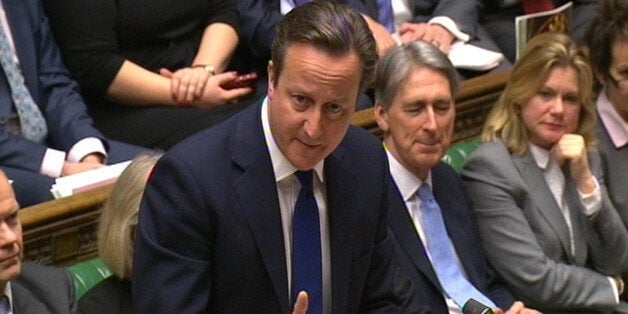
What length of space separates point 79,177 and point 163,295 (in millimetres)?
952

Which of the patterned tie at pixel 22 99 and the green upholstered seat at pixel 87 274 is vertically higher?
the patterned tie at pixel 22 99

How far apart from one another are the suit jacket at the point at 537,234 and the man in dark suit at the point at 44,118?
91cm

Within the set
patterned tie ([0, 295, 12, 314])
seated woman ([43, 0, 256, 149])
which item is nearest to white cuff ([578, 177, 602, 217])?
seated woman ([43, 0, 256, 149])

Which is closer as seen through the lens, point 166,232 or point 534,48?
point 166,232

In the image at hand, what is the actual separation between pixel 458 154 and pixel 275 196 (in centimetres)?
145

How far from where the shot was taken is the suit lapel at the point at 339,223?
2.10m

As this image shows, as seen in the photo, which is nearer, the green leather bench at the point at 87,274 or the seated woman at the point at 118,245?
the seated woman at the point at 118,245

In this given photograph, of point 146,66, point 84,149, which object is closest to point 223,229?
point 84,149

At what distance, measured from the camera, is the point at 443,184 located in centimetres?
295

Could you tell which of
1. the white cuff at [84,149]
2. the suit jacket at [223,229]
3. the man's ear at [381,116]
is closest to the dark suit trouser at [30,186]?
the white cuff at [84,149]

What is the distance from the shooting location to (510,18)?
4207 mm

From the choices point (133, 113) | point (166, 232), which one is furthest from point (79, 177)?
point (166, 232)

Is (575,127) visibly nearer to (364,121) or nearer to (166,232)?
(364,121)

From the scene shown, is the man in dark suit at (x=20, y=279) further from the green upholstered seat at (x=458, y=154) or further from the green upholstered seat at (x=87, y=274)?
the green upholstered seat at (x=458, y=154)
